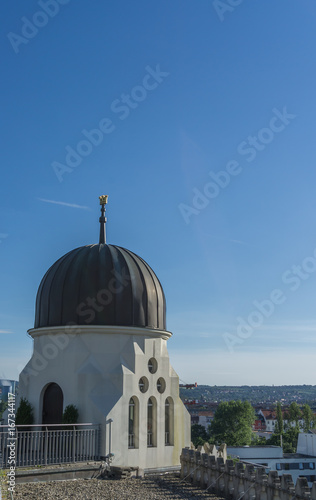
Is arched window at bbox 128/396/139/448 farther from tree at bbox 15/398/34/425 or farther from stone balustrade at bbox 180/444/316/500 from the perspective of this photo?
tree at bbox 15/398/34/425

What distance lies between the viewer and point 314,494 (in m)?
10.8

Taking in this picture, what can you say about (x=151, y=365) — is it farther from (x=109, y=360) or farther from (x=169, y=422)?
(x=169, y=422)

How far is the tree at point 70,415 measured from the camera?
18.5m

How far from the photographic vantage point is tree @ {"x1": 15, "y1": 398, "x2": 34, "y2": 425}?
65.1 feet

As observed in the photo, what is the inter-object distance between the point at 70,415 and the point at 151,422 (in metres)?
3.44

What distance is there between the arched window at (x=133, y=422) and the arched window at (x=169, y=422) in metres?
1.85

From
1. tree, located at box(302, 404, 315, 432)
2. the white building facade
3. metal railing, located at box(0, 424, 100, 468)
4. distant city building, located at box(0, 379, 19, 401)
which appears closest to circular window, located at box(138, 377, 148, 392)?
the white building facade

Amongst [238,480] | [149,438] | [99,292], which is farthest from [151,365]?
[238,480]

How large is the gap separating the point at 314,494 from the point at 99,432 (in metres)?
9.20

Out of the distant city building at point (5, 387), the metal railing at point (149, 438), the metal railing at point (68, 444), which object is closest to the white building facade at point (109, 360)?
the metal railing at point (149, 438)

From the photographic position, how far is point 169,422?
67.7 ft

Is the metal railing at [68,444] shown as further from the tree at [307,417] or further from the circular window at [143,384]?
the tree at [307,417]

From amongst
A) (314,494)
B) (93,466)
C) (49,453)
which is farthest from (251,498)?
(49,453)

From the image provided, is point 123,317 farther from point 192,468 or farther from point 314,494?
point 314,494
